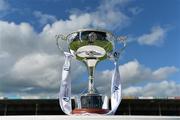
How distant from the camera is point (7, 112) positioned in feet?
240

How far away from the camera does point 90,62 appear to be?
1101 inches

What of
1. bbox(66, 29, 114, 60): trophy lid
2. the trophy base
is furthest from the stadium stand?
the trophy base

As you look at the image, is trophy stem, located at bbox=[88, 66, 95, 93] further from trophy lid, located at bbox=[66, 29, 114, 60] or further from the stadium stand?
the stadium stand

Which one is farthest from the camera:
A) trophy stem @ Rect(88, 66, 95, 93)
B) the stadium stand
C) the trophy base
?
the stadium stand

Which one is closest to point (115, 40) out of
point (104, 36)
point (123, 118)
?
point (104, 36)

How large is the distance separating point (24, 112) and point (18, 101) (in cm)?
357

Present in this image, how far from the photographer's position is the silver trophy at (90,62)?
25.9 meters

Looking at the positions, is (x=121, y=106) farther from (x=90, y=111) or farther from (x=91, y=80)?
(x=90, y=111)

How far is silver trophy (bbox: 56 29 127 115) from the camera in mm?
25938

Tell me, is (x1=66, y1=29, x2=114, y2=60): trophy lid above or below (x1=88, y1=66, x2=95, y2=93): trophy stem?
above

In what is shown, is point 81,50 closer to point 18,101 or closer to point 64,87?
point 64,87

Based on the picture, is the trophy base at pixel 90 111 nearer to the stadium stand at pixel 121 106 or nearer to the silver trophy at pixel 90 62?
the silver trophy at pixel 90 62

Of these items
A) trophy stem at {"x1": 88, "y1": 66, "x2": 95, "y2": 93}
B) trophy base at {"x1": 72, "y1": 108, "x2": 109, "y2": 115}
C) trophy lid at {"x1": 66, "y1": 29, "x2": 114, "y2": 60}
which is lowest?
trophy base at {"x1": 72, "y1": 108, "x2": 109, "y2": 115}

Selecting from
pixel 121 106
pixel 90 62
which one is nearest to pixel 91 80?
pixel 90 62
